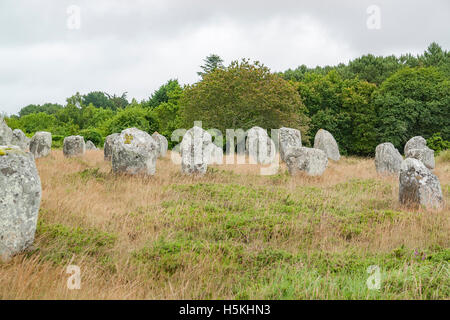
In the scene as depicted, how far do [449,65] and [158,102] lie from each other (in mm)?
34826

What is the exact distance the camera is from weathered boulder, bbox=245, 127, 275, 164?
20141mm

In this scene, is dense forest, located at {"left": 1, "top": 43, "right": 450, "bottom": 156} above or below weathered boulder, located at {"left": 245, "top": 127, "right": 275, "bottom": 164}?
above

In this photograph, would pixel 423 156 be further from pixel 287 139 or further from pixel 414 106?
pixel 414 106

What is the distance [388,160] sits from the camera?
1569 cm

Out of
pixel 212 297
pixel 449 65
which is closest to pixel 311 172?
pixel 212 297

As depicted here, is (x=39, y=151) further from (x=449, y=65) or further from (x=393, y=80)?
(x=449, y=65)

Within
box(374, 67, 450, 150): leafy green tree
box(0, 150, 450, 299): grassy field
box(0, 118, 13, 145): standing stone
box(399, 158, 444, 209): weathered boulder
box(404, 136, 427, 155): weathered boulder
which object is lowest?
box(0, 150, 450, 299): grassy field

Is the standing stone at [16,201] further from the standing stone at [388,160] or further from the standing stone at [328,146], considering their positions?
the standing stone at [328,146]

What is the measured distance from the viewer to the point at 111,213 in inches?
284

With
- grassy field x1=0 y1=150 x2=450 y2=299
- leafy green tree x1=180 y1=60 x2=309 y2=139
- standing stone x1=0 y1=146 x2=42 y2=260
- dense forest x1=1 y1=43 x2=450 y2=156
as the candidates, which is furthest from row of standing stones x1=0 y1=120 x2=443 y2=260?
dense forest x1=1 y1=43 x2=450 y2=156

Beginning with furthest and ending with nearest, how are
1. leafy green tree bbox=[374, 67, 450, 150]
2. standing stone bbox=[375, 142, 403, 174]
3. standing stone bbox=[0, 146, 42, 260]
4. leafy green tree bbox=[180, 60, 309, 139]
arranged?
1. leafy green tree bbox=[374, 67, 450, 150]
2. leafy green tree bbox=[180, 60, 309, 139]
3. standing stone bbox=[375, 142, 403, 174]
4. standing stone bbox=[0, 146, 42, 260]

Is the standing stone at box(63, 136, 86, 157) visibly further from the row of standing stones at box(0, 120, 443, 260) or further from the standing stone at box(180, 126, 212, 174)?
the standing stone at box(180, 126, 212, 174)

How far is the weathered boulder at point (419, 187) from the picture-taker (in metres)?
8.66

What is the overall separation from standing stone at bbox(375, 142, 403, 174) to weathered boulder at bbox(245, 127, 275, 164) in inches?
237
